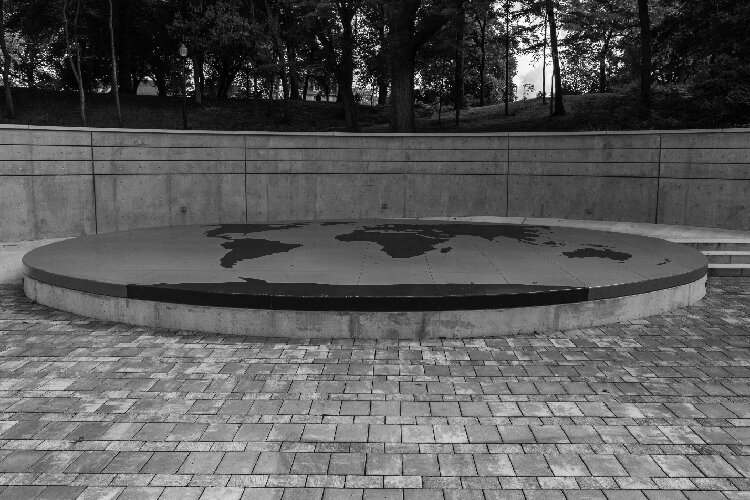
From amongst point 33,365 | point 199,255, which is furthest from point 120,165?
point 33,365

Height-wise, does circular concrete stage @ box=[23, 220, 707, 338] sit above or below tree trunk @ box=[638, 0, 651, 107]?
below

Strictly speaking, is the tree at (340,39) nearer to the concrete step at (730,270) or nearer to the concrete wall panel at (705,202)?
the concrete wall panel at (705,202)

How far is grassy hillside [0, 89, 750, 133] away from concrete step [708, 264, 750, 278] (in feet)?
57.3

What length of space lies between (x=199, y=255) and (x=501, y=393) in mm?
5565

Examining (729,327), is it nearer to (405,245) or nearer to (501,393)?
(501,393)

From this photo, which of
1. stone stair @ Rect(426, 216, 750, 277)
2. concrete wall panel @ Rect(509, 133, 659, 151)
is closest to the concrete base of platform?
stone stair @ Rect(426, 216, 750, 277)

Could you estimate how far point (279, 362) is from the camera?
5.38m

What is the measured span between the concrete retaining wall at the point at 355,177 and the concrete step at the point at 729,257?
3.18 m

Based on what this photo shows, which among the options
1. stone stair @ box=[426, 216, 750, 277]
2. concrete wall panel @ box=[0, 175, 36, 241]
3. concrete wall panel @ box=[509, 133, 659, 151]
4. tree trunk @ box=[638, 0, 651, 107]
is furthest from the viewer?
tree trunk @ box=[638, 0, 651, 107]

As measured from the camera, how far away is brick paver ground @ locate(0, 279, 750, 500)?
334 cm

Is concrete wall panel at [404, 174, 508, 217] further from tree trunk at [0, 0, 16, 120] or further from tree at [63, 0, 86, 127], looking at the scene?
tree trunk at [0, 0, 16, 120]

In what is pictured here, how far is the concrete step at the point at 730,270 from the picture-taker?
9.70 meters

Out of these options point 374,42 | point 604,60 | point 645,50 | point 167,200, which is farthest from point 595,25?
point 167,200

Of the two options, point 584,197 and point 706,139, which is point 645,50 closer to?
point 706,139
